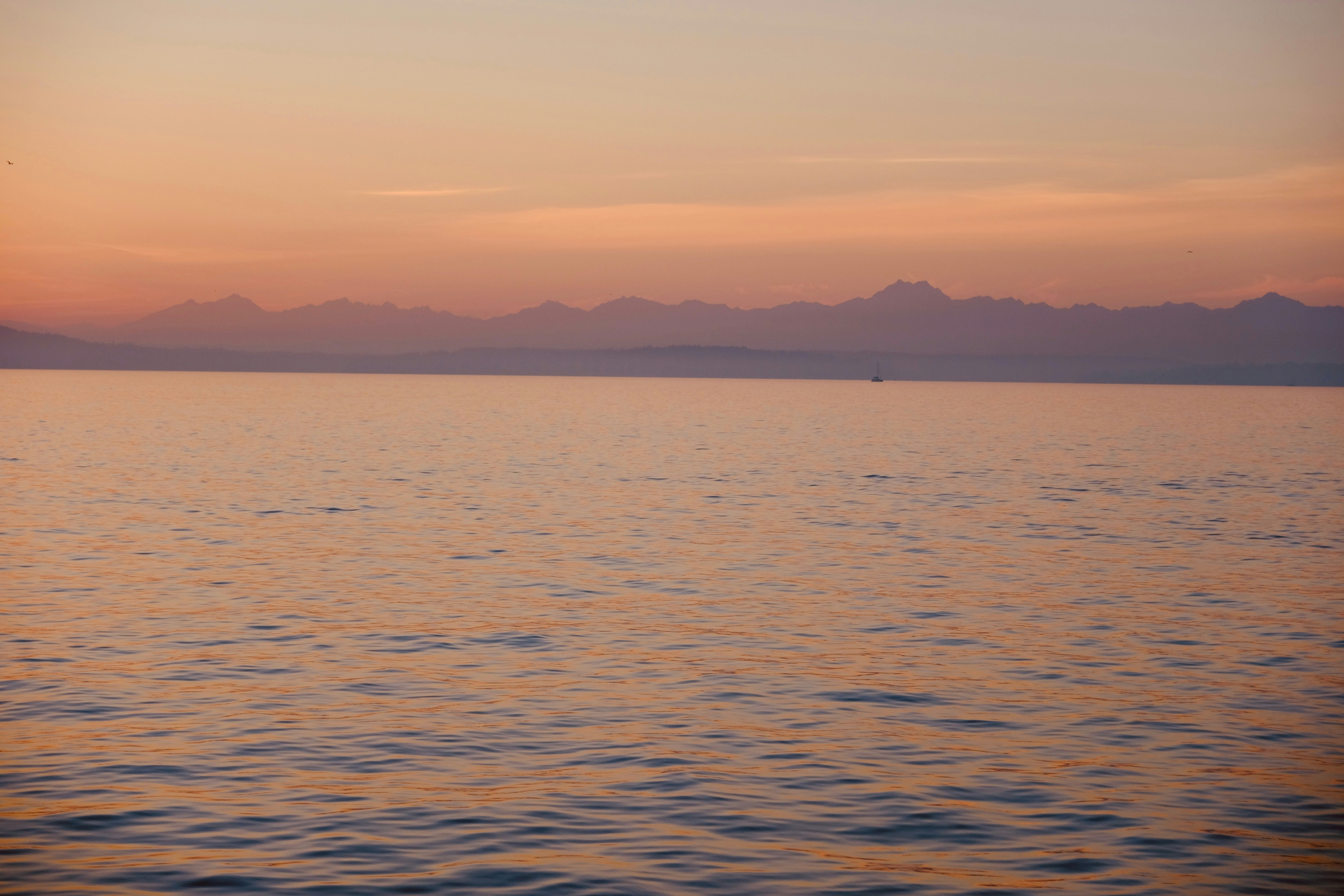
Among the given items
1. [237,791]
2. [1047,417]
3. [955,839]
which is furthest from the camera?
[1047,417]

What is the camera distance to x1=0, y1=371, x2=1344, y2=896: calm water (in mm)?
15180

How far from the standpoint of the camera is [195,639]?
26.8 m

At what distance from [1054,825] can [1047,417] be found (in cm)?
18235

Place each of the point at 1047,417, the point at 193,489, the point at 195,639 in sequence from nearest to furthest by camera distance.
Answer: the point at 195,639
the point at 193,489
the point at 1047,417

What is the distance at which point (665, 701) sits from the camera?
2233cm

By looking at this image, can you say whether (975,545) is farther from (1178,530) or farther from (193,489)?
(193,489)

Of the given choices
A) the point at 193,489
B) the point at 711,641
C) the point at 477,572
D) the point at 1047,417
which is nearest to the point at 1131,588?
the point at 711,641

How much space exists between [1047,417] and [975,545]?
153505 mm

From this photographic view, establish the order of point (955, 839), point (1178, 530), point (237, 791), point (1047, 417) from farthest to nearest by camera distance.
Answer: point (1047, 417)
point (1178, 530)
point (237, 791)
point (955, 839)

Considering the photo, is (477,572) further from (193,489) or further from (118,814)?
(193,489)

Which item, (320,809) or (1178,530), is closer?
(320,809)

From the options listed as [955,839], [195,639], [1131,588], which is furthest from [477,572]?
[955,839]

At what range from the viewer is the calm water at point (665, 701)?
15.2 m

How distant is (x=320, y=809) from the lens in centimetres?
1638
